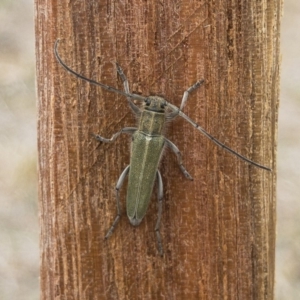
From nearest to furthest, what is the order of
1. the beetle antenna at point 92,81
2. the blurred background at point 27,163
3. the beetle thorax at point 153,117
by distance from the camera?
the beetle antenna at point 92,81
the beetle thorax at point 153,117
the blurred background at point 27,163

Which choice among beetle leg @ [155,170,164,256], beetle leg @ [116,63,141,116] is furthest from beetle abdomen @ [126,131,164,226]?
beetle leg @ [116,63,141,116]

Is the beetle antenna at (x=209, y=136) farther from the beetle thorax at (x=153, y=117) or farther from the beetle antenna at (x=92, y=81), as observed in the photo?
the beetle antenna at (x=92, y=81)

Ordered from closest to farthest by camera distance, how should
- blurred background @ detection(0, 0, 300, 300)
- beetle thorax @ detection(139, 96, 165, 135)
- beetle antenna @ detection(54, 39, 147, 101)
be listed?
beetle antenna @ detection(54, 39, 147, 101), beetle thorax @ detection(139, 96, 165, 135), blurred background @ detection(0, 0, 300, 300)

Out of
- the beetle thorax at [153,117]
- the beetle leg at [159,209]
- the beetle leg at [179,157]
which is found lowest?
the beetle leg at [159,209]

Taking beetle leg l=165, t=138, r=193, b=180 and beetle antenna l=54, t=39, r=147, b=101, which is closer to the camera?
beetle antenna l=54, t=39, r=147, b=101

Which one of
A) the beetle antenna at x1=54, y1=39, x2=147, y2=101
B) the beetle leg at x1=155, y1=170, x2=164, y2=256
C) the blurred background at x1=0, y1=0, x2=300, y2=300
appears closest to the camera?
the beetle antenna at x1=54, y1=39, x2=147, y2=101

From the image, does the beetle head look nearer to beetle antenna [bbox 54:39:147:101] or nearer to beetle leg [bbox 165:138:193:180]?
beetle antenna [bbox 54:39:147:101]

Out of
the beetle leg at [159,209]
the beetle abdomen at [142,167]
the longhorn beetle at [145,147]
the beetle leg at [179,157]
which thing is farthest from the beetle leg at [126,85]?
the beetle leg at [159,209]
